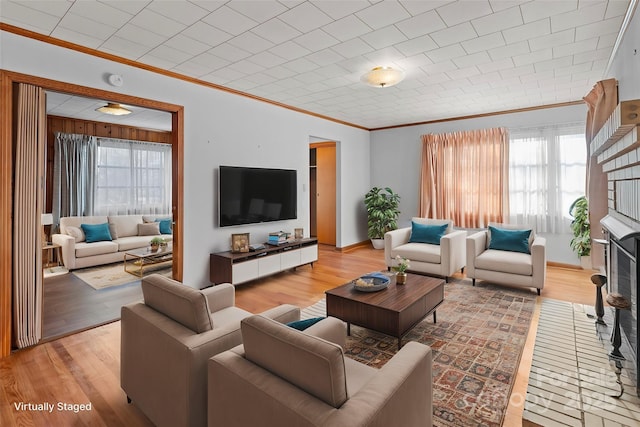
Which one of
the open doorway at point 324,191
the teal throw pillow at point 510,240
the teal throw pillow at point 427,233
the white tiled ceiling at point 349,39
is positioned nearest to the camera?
the white tiled ceiling at point 349,39

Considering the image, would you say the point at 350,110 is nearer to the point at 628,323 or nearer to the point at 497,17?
the point at 497,17

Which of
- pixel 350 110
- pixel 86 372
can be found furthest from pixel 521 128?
pixel 86 372

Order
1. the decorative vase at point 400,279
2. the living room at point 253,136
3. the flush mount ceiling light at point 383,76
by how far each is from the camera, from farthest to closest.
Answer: the flush mount ceiling light at point 383,76 → the decorative vase at point 400,279 → the living room at point 253,136

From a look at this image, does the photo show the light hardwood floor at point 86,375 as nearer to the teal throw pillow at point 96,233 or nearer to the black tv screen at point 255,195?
the black tv screen at point 255,195

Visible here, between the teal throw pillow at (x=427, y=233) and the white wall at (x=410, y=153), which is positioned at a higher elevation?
the white wall at (x=410, y=153)

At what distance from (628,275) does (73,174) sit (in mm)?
7863

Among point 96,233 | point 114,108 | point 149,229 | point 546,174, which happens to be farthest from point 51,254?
point 546,174

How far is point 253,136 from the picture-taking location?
484 cm

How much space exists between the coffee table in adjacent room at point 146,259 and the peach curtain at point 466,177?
5011 millimetres

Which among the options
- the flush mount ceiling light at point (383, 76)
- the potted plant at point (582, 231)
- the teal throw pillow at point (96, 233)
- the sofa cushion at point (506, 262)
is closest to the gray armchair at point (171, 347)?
the flush mount ceiling light at point (383, 76)

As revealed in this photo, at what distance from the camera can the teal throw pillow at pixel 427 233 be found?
Result: 195 inches

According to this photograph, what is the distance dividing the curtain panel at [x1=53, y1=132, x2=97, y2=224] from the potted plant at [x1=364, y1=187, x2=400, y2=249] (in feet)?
18.5

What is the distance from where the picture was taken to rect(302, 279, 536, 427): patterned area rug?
6.45 ft

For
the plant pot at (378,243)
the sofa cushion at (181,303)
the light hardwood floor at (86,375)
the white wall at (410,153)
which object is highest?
the white wall at (410,153)
